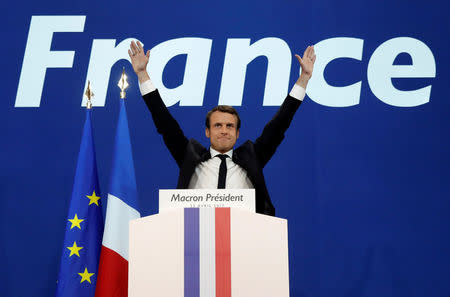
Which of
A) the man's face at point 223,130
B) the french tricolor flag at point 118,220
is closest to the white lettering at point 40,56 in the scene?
the french tricolor flag at point 118,220

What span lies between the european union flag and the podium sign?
1.38 metres

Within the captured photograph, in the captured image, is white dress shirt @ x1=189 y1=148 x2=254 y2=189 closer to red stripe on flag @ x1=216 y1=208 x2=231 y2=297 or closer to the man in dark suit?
the man in dark suit

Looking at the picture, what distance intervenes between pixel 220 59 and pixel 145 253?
254 centimetres

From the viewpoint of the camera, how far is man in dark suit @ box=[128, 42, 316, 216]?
3.16 metres

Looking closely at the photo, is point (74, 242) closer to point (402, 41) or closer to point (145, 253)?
point (145, 253)

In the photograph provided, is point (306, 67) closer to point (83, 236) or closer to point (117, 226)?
point (117, 226)

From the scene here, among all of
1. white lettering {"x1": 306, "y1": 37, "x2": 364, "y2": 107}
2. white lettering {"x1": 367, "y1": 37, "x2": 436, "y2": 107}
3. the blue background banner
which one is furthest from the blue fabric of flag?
white lettering {"x1": 367, "y1": 37, "x2": 436, "y2": 107}

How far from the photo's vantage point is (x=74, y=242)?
350 centimetres

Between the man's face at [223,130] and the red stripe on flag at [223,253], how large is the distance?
3.24 ft

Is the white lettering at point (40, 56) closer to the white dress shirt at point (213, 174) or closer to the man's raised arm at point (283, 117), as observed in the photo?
the white dress shirt at point (213, 174)

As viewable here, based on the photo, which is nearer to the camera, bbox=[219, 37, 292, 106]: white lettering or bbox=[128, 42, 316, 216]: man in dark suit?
bbox=[128, 42, 316, 216]: man in dark suit

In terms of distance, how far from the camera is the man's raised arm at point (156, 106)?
3.26m

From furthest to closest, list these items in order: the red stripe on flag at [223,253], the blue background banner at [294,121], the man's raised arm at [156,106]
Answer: the blue background banner at [294,121], the man's raised arm at [156,106], the red stripe on flag at [223,253]

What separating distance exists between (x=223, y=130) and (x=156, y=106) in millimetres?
440
